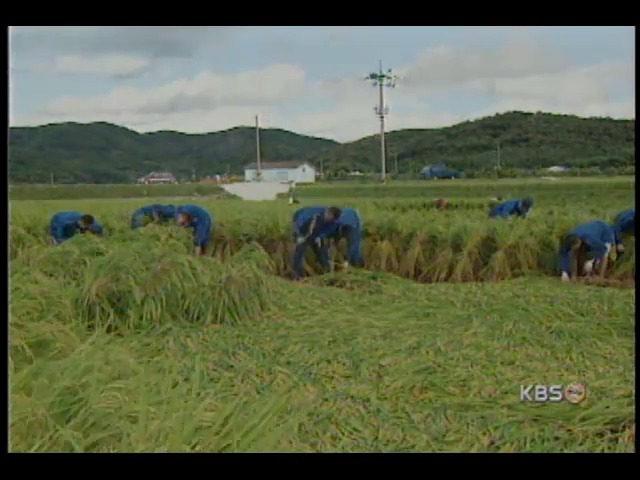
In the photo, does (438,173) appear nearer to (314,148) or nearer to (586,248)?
(314,148)

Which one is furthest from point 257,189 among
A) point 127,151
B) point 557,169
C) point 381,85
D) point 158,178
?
point 557,169

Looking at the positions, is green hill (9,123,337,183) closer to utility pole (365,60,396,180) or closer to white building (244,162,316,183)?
white building (244,162,316,183)

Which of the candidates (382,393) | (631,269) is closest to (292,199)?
(382,393)

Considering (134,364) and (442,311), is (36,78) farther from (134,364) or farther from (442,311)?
(442,311)

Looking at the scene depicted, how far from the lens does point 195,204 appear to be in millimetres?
3143

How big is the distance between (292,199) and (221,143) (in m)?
0.34

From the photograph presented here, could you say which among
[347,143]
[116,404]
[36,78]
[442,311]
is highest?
[36,78]

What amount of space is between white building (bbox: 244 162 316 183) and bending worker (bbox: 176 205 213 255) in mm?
225

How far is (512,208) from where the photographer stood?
311 cm

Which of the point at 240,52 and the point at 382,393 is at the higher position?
the point at 240,52

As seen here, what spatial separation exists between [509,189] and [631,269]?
511 millimetres

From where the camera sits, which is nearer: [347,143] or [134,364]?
[134,364]

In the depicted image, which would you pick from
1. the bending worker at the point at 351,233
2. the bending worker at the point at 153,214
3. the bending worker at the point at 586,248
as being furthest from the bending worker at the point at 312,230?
the bending worker at the point at 586,248

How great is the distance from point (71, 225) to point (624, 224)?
1971 mm
